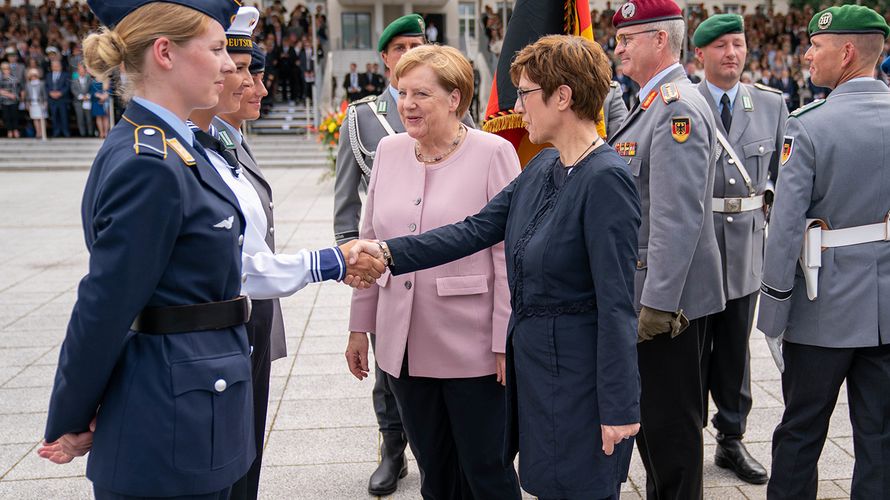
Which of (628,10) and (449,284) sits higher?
(628,10)

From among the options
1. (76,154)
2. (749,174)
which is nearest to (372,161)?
(749,174)

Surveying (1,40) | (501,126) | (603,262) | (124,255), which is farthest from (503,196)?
(1,40)

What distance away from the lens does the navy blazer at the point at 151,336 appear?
1686 mm

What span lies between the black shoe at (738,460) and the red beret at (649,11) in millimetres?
1847

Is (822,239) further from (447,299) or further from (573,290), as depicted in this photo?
(447,299)

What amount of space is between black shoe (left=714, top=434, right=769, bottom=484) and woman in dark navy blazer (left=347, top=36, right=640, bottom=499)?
1.48m

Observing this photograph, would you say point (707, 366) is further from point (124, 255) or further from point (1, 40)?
point (1, 40)

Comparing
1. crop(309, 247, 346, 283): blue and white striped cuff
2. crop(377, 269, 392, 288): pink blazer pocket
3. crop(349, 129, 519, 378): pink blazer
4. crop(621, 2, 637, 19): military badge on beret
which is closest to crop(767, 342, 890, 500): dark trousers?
crop(349, 129, 519, 378): pink blazer

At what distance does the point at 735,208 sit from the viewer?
11.6 feet

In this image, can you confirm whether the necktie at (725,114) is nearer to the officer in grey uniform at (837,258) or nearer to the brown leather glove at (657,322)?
the officer in grey uniform at (837,258)

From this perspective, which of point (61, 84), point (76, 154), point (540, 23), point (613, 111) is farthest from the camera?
point (61, 84)

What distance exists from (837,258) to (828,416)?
0.54 meters

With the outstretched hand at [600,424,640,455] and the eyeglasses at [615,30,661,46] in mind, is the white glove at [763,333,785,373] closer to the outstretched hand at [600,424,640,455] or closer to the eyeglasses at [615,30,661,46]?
the outstretched hand at [600,424,640,455]

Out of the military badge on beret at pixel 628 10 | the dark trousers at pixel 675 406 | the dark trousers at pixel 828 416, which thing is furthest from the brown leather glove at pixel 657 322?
the military badge on beret at pixel 628 10
